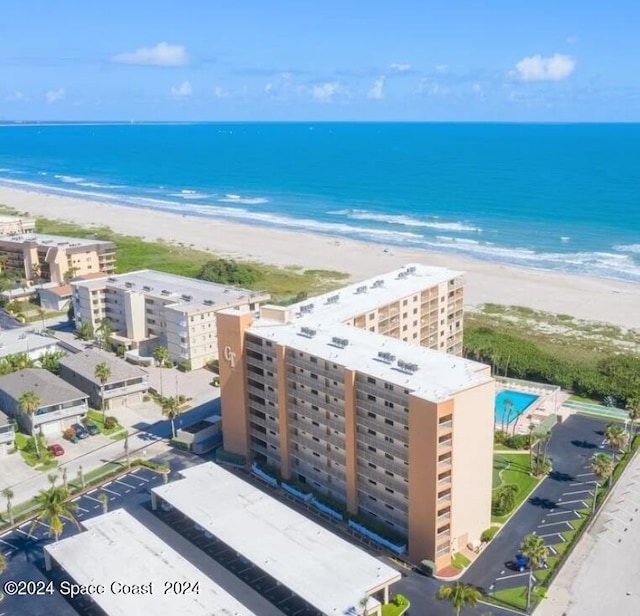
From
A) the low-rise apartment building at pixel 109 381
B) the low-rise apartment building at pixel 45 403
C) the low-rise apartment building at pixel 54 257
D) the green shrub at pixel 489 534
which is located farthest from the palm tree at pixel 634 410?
the low-rise apartment building at pixel 54 257

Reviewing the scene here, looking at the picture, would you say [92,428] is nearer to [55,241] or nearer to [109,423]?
[109,423]

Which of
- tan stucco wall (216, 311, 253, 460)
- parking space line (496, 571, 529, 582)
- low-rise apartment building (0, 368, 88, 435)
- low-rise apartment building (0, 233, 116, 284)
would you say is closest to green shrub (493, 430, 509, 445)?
parking space line (496, 571, 529, 582)

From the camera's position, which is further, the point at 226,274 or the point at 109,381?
the point at 226,274

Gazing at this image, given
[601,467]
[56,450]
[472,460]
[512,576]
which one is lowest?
[512,576]

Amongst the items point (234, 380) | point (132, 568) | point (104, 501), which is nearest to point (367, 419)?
point (234, 380)

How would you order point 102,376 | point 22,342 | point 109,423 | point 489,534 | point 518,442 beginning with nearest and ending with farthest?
point 489,534
point 518,442
point 109,423
point 102,376
point 22,342

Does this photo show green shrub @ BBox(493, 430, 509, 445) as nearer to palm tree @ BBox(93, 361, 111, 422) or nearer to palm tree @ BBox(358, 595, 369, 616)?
palm tree @ BBox(358, 595, 369, 616)

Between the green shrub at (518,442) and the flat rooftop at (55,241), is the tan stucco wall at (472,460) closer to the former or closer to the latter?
the green shrub at (518,442)
